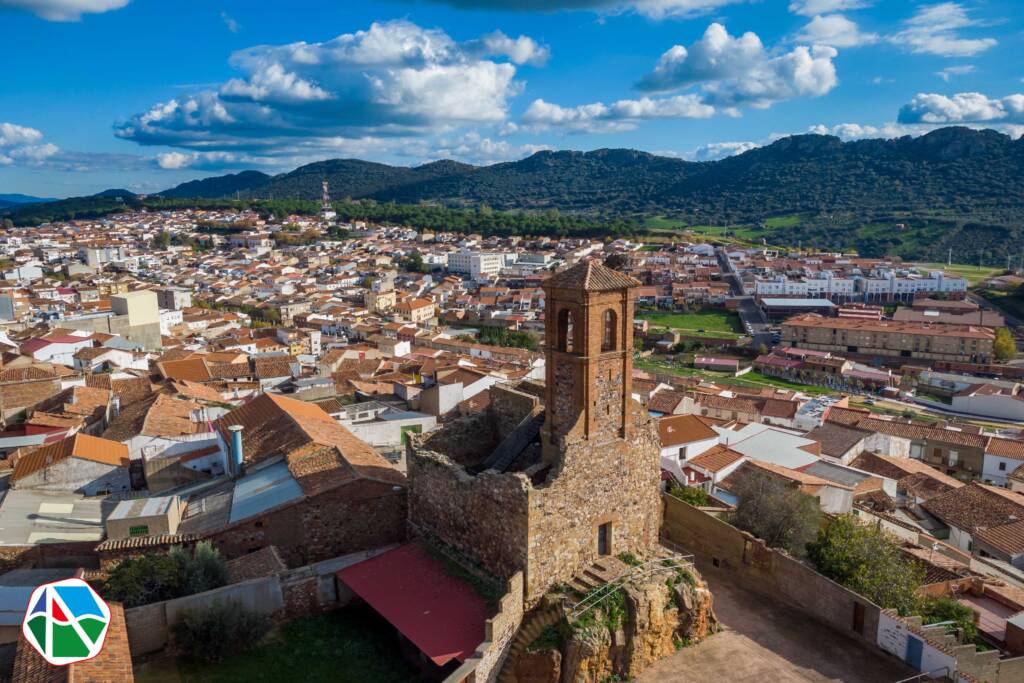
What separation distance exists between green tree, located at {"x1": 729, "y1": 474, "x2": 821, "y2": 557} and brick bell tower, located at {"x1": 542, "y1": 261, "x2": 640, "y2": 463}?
5.18 metres

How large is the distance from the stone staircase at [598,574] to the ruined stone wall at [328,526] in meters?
4.90

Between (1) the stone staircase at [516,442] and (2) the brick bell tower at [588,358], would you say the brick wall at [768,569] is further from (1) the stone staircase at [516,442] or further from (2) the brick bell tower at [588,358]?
(1) the stone staircase at [516,442]

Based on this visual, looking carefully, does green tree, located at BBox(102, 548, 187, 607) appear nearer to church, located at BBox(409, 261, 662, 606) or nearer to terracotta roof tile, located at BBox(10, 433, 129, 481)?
church, located at BBox(409, 261, 662, 606)

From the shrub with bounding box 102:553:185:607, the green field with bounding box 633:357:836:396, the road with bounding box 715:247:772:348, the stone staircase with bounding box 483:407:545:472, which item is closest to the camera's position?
the shrub with bounding box 102:553:185:607

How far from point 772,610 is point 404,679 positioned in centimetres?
717

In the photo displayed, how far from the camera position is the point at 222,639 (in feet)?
42.4

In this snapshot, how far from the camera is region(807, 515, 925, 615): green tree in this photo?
14.0 m

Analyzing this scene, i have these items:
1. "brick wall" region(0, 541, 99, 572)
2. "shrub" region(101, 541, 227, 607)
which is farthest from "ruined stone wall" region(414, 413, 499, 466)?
"brick wall" region(0, 541, 99, 572)

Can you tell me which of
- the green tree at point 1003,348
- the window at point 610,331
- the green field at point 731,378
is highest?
the window at point 610,331

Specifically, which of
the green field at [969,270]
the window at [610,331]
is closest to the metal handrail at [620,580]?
the window at [610,331]

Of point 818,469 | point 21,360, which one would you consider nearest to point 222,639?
point 818,469

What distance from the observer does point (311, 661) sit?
1311 centimetres

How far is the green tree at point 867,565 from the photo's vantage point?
46.0 ft

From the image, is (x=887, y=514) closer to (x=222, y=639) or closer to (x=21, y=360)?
(x=222, y=639)
